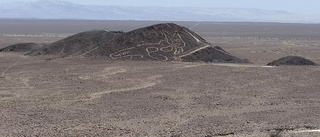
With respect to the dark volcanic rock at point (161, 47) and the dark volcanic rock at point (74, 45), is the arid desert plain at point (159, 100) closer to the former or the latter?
the dark volcanic rock at point (161, 47)

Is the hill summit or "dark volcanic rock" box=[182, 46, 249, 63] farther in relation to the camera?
the hill summit

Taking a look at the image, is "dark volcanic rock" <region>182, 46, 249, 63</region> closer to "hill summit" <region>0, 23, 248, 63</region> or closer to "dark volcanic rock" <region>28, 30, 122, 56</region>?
"hill summit" <region>0, 23, 248, 63</region>

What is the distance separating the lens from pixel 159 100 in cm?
1845

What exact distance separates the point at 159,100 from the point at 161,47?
16.7m

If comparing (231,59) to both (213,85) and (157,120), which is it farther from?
(157,120)

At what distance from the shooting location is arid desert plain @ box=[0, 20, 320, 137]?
13750mm

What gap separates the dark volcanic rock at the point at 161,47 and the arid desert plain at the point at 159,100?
3723mm

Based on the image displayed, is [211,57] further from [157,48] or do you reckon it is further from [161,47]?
[157,48]

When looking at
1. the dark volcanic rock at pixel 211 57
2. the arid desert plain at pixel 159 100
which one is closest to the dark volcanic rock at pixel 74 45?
the dark volcanic rock at pixel 211 57

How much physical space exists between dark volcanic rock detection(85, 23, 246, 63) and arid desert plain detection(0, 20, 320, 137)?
12.2 ft

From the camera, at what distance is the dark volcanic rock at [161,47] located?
33.7 m

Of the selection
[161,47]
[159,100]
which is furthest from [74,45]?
[159,100]

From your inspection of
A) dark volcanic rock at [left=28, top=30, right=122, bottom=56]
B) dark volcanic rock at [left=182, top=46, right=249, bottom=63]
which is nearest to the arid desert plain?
dark volcanic rock at [left=182, top=46, right=249, bottom=63]

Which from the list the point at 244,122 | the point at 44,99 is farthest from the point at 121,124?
the point at 44,99
